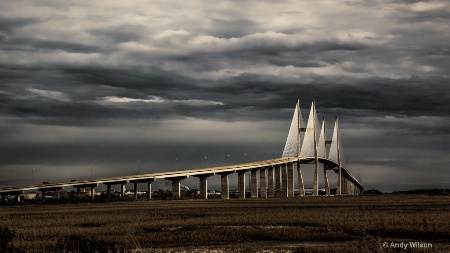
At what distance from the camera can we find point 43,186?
122 m

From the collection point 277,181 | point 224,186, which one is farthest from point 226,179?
point 277,181

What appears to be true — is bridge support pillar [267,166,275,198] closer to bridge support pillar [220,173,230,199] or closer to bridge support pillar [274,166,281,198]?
bridge support pillar [274,166,281,198]

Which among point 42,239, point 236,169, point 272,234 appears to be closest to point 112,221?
point 42,239

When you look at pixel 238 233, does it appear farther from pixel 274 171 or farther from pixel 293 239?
pixel 274 171

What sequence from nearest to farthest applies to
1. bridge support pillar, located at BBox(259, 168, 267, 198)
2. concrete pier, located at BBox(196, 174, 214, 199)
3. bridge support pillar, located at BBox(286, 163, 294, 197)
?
concrete pier, located at BBox(196, 174, 214, 199)
bridge support pillar, located at BBox(259, 168, 267, 198)
bridge support pillar, located at BBox(286, 163, 294, 197)

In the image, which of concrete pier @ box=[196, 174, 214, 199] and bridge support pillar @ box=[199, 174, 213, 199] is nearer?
concrete pier @ box=[196, 174, 214, 199]

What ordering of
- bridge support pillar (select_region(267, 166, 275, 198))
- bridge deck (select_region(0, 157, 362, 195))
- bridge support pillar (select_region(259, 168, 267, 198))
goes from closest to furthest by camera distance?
bridge deck (select_region(0, 157, 362, 195))
bridge support pillar (select_region(259, 168, 267, 198))
bridge support pillar (select_region(267, 166, 275, 198))

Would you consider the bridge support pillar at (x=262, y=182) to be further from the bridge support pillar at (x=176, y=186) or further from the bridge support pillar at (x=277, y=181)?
the bridge support pillar at (x=176, y=186)

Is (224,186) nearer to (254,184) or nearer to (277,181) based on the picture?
(254,184)

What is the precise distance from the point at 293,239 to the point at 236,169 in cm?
11260

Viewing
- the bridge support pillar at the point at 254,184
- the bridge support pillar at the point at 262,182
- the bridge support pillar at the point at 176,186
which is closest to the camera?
the bridge support pillar at the point at 176,186

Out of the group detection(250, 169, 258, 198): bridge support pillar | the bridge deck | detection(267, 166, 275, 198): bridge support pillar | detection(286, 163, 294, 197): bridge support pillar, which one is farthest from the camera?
detection(286, 163, 294, 197): bridge support pillar

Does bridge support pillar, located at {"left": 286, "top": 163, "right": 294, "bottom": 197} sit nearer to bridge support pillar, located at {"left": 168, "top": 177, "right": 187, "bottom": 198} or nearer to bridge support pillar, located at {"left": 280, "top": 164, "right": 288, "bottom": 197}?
bridge support pillar, located at {"left": 280, "top": 164, "right": 288, "bottom": 197}

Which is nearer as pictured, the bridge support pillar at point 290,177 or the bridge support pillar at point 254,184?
the bridge support pillar at point 254,184
